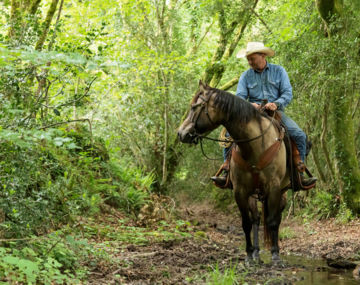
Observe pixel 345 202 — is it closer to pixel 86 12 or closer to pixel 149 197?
pixel 149 197

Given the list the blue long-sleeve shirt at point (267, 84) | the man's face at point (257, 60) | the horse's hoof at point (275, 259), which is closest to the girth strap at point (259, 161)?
the blue long-sleeve shirt at point (267, 84)

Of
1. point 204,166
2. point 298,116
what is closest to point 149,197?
point 298,116

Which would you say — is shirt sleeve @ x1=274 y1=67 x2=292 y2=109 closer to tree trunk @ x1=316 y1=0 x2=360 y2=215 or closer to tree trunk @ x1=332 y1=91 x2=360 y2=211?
tree trunk @ x1=316 y1=0 x2=360 y2=215

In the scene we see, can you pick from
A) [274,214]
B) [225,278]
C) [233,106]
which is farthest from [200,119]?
[225,278]

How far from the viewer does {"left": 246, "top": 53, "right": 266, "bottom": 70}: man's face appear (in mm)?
7672

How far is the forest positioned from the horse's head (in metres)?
1.50

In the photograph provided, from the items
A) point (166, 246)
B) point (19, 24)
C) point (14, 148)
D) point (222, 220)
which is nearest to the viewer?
point (14, 148)

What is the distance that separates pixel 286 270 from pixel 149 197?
6.68 m

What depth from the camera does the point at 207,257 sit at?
749cm

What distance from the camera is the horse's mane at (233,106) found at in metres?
6.41

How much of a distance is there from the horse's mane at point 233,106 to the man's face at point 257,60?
52.7 inches

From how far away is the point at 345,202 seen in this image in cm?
1240

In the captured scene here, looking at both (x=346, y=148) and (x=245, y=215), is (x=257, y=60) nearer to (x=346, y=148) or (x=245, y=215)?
(x=245, y=215)

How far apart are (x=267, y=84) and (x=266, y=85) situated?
26 mm
